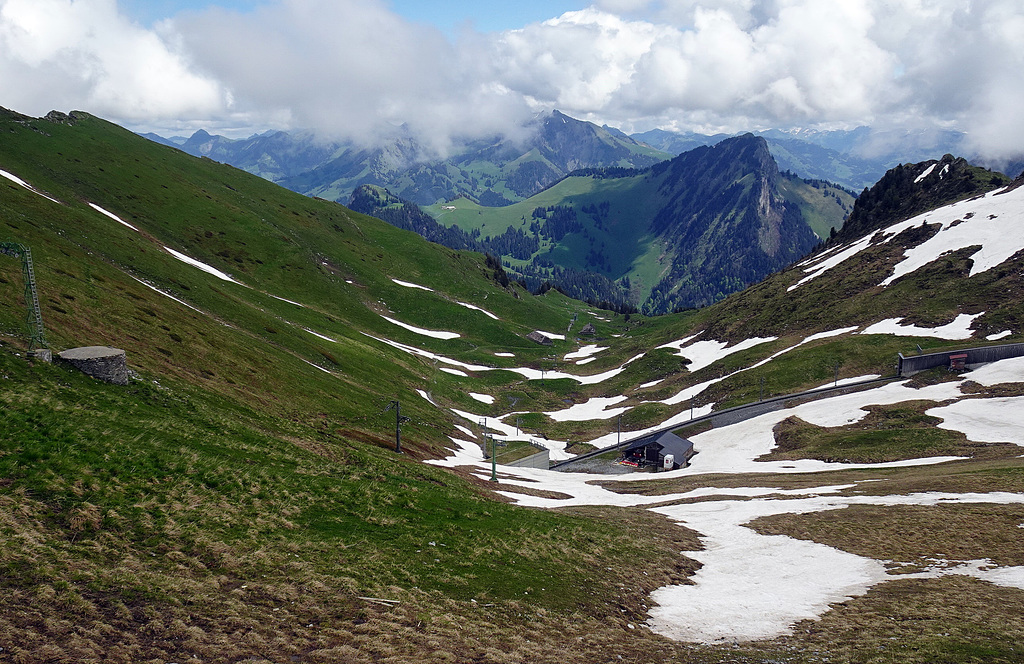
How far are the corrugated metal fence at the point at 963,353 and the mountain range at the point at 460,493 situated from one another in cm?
415

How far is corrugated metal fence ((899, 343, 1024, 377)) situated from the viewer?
77.9 meters

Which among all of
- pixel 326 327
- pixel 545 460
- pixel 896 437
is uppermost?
pixel 326 327

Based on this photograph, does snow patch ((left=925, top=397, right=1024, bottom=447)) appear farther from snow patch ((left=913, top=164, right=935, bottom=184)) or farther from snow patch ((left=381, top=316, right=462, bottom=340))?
snow patch ((left=913, top=164, right=935, bottom=184))

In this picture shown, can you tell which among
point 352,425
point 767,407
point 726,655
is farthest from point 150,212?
point 726,655

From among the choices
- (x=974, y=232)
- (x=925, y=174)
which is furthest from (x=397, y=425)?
(x=925, y=174)

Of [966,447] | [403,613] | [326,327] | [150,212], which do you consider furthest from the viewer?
[150,212]

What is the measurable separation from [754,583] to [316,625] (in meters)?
22.9

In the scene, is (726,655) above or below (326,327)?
below

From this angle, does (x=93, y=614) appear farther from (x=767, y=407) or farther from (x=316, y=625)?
(x=767, y=407)

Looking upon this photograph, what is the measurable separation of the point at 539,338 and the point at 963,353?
119512mm

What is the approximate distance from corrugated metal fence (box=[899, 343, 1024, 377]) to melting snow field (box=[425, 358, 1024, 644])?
8.64 ft

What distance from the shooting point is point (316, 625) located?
55.6 ft

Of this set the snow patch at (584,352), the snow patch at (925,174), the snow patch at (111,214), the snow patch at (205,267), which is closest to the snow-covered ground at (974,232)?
the snow patch at (925,174)

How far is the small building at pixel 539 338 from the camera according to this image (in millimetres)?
182625
